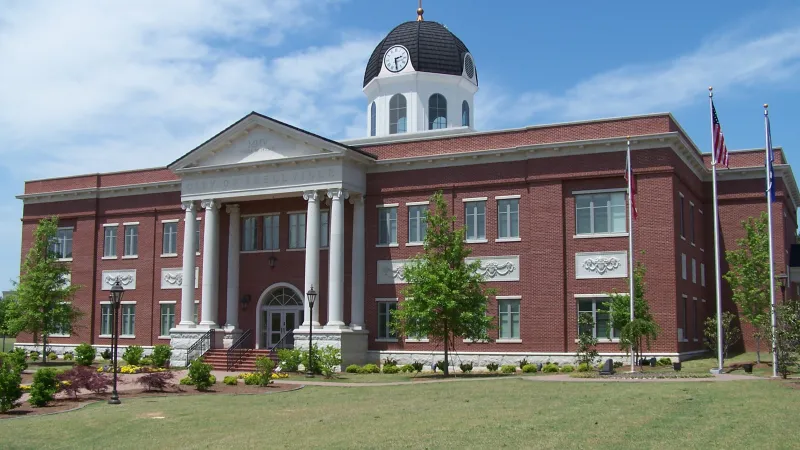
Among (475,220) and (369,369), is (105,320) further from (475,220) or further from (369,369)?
(475,220)

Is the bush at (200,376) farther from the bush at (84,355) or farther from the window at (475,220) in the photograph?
the bush at (84,355)

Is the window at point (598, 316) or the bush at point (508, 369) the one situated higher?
the window at point (598, 316)

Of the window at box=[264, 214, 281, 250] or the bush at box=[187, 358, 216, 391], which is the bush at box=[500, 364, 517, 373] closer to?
the bush at box=[187, 358, 216, 391]

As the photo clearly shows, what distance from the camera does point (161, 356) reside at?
3953 centimetres

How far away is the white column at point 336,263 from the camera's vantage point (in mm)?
37188

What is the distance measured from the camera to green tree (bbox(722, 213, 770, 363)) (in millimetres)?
36156

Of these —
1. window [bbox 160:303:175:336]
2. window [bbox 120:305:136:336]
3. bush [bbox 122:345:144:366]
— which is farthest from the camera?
window [bbox 120:305:136:336]

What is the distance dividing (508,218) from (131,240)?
69.5 feet

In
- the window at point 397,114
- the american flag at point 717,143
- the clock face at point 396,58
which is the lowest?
the american flag at point 717,143

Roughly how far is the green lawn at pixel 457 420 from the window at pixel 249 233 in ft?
57.5

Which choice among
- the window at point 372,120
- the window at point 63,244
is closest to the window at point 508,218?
the window at point 372,120

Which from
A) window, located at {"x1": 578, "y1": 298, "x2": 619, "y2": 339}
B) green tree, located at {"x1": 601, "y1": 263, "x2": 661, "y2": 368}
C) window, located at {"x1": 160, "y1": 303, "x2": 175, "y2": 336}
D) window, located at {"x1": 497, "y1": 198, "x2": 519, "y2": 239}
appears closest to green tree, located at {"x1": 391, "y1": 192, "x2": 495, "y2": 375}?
window, located at {"x1": 497, "y1": 198, "x2": 519, "y2": 239}

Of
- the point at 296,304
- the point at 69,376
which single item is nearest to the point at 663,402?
the point at 69,376

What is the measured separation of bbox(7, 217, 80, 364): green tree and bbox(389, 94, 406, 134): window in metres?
18.5
